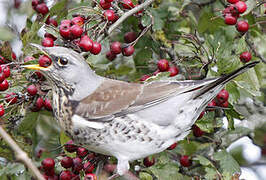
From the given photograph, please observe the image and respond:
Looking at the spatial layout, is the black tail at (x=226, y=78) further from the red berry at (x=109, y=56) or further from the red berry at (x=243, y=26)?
the red berry at (x=109, y=56)

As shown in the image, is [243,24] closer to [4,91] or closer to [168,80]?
[168,80]

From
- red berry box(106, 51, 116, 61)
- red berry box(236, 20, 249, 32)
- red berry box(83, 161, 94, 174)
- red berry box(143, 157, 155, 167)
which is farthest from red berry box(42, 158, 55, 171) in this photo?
red berry box(236, 20, 249, 32)

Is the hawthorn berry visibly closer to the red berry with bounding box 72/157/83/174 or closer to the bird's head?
the bird's head

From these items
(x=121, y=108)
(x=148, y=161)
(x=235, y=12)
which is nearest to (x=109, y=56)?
(x=121, y=108)

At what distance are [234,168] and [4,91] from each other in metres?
1.46

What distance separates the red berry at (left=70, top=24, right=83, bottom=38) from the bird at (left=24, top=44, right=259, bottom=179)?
9 centimetres

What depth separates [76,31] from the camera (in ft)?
8.30

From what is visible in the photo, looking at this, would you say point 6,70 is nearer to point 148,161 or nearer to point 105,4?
point 105,4

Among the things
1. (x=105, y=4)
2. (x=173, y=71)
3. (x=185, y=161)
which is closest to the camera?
(x=105, y=4)

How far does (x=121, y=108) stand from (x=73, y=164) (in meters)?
0.43

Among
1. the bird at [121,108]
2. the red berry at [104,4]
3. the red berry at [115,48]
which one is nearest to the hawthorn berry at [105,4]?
the red berry at [104,4]

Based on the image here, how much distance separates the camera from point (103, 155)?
2.74m

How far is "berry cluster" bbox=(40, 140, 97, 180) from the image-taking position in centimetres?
264

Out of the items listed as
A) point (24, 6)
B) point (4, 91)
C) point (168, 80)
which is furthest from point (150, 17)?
point (24, 6)
